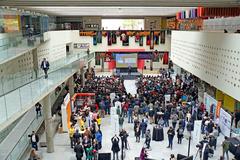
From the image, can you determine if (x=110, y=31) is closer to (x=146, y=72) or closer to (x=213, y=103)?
(x=146, y=72)

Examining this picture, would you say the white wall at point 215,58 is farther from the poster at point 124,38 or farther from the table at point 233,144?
the poster at point 124,38

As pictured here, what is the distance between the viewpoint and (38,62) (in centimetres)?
2639

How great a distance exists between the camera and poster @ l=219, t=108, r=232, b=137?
17.0 m

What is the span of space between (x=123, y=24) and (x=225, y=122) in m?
32.2

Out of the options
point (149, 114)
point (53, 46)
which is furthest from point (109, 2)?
point (53, 46)

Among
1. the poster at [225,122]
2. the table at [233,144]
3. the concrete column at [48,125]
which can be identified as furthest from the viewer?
the poster at [225,122]

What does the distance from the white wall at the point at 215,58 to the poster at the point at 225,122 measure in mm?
1186

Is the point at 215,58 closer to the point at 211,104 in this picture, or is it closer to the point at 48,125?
the point at 211,104

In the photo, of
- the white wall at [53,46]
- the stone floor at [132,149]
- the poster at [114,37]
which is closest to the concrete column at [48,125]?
the stone floor at [132,149]

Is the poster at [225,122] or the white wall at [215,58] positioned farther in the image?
the white wall at [215,58]

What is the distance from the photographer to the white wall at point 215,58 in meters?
17.7

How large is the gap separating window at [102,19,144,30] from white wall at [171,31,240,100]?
15.8 metres

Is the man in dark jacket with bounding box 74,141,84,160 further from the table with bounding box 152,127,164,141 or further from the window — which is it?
the window

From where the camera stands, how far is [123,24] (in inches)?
1863
